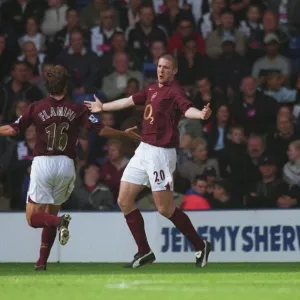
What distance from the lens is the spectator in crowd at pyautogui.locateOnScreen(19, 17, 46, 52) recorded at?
59.6 ft

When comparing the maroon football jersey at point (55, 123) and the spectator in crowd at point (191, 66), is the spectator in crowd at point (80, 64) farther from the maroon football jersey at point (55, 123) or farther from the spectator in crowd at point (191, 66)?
the maroon football jersey at point (55, 123)

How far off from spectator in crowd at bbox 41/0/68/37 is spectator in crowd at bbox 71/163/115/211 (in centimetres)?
298

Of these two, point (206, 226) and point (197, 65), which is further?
point (197, 65)

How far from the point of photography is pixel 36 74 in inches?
704

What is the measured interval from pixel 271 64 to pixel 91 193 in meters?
3.70

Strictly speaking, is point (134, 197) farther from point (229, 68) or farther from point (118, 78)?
point (229, 68)

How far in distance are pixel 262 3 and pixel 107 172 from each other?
4375 mm

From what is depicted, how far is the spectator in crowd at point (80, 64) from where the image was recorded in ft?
58.0

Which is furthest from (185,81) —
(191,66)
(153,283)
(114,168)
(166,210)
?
(153,283)

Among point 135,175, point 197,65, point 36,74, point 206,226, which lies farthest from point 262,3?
point 135,175

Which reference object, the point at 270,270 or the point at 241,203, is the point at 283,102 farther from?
the point at 270,270

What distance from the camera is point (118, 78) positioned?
1745 cm

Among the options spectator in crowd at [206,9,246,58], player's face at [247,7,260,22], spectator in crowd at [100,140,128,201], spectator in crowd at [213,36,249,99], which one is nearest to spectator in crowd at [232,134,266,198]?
spectator in crowd at [213,36,249,99]

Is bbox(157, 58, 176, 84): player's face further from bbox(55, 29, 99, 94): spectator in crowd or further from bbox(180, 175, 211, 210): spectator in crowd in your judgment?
bbox(55, 29, 99, 94): spectator in crowd
